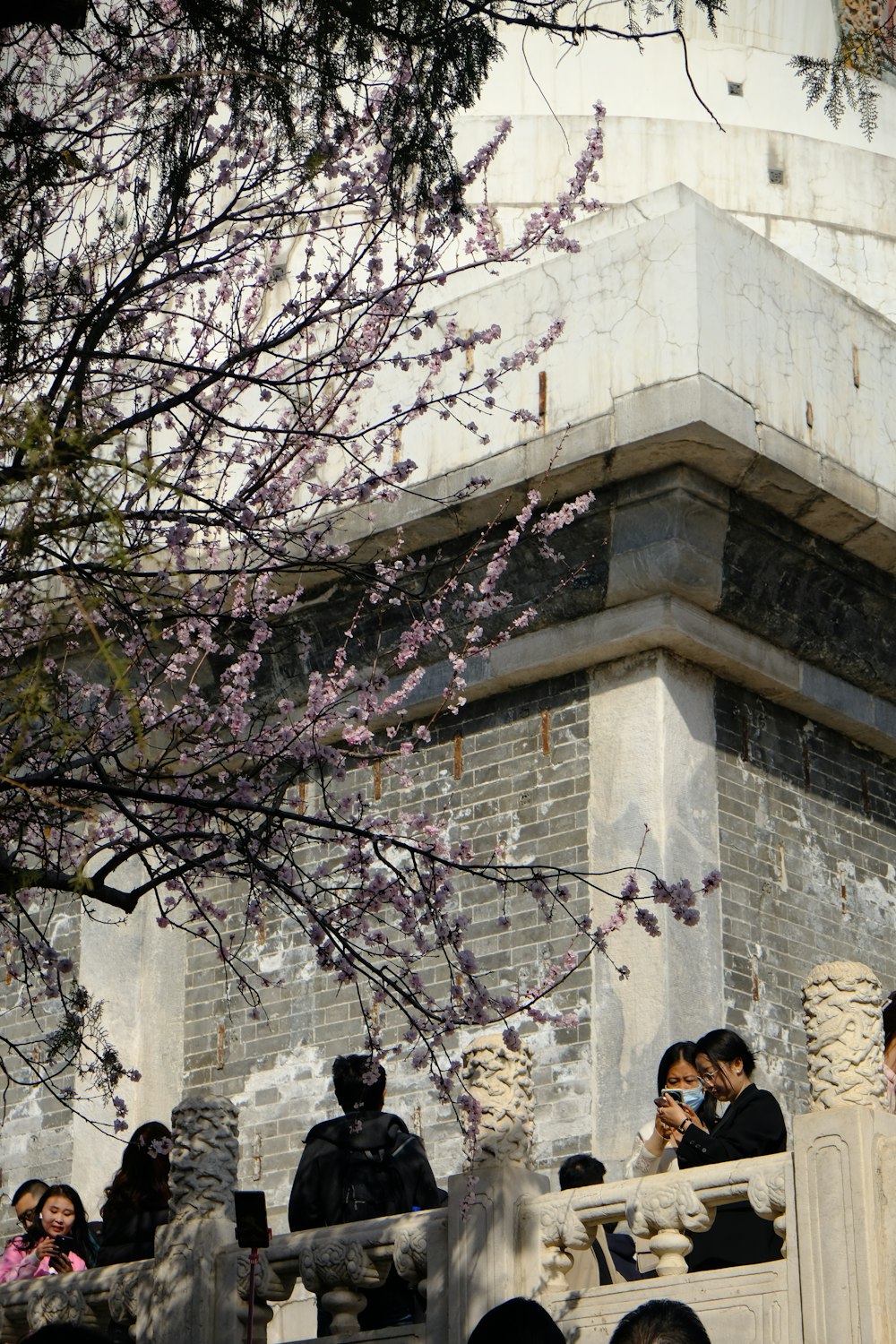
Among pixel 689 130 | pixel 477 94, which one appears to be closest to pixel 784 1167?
pixel 477 94

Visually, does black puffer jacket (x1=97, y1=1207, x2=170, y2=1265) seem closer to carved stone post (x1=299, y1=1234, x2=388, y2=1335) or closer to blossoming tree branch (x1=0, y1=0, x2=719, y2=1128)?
blossoming tree branch (x1=0, y1=0, x2=719, y2=1128)

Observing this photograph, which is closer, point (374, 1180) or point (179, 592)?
point (374, 1180)

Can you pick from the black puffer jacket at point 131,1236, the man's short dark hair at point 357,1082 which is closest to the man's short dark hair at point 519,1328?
the man's short dark hair at point 357,1082

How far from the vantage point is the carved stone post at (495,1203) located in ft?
27.1

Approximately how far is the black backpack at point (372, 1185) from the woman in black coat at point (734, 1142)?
135cm

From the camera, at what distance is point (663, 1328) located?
14.5 feet

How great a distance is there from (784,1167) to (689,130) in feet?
37.2

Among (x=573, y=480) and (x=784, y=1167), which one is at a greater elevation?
(x=573, y=480)

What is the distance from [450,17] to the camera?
7.59 metres

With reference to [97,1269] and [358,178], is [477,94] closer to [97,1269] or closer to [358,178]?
[358,178]

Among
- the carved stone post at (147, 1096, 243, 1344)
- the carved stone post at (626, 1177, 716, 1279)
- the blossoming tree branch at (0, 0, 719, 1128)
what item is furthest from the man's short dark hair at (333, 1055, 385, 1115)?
the carved stone post at (626, 1177, 716, 1279)

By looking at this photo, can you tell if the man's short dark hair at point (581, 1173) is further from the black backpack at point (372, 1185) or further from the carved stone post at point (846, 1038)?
the carved stone post at point (846, 1038)

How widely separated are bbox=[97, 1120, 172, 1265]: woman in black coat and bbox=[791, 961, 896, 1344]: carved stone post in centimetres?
320

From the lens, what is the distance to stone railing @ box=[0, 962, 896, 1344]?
7426 mm
